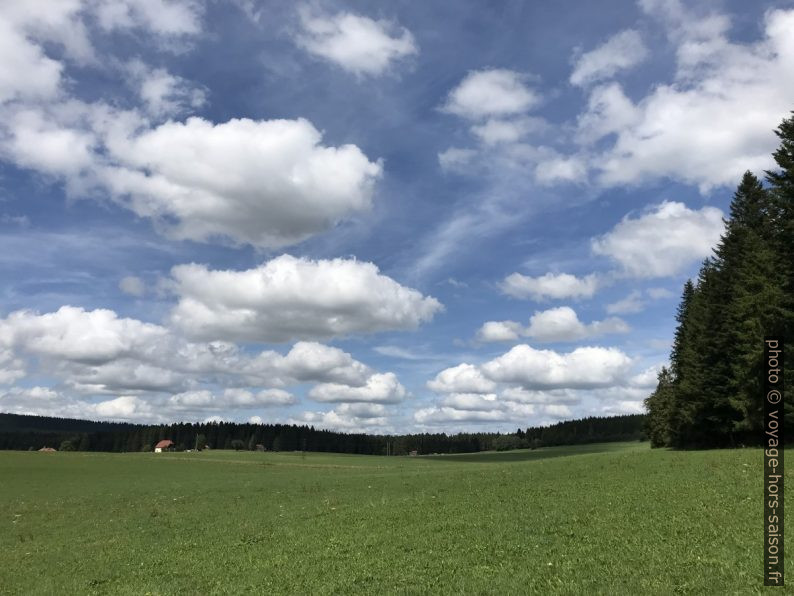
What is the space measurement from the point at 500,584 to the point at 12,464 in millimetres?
113138

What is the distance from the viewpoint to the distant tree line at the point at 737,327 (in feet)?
143

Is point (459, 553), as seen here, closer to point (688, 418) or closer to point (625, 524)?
point (625, 524)

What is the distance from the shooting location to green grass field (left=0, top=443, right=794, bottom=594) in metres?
14.2

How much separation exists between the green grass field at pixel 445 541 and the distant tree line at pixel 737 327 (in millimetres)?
16906

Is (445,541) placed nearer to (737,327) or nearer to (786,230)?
(786,230)

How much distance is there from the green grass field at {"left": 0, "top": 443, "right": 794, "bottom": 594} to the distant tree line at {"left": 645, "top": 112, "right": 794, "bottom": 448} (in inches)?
666

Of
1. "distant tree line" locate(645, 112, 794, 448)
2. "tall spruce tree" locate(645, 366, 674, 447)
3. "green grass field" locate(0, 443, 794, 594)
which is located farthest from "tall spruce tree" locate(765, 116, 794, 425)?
"tall spruce tree" locate(645, 366, 674, 447)

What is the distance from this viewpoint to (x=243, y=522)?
92.9ft

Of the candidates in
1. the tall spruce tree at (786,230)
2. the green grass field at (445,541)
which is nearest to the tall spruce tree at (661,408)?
the tall spruce tree at (786,230)

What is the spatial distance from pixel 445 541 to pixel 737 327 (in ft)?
148

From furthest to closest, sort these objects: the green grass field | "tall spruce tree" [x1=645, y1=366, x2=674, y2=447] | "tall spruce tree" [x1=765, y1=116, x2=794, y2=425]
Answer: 1. "tall spruce tree" [x1=645, y1=366, x2=674, y2=447]
2. "tall spruce tree" [x1=765, y1=116, x2=794, y2=425]
3. the green grass field

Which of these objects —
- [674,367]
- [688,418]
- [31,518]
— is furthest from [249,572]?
[674,367]

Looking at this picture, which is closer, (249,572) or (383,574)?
(383,574)

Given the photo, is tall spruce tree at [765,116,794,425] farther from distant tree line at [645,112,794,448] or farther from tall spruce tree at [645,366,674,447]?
tall spruce tree at [645,366,674,447]
